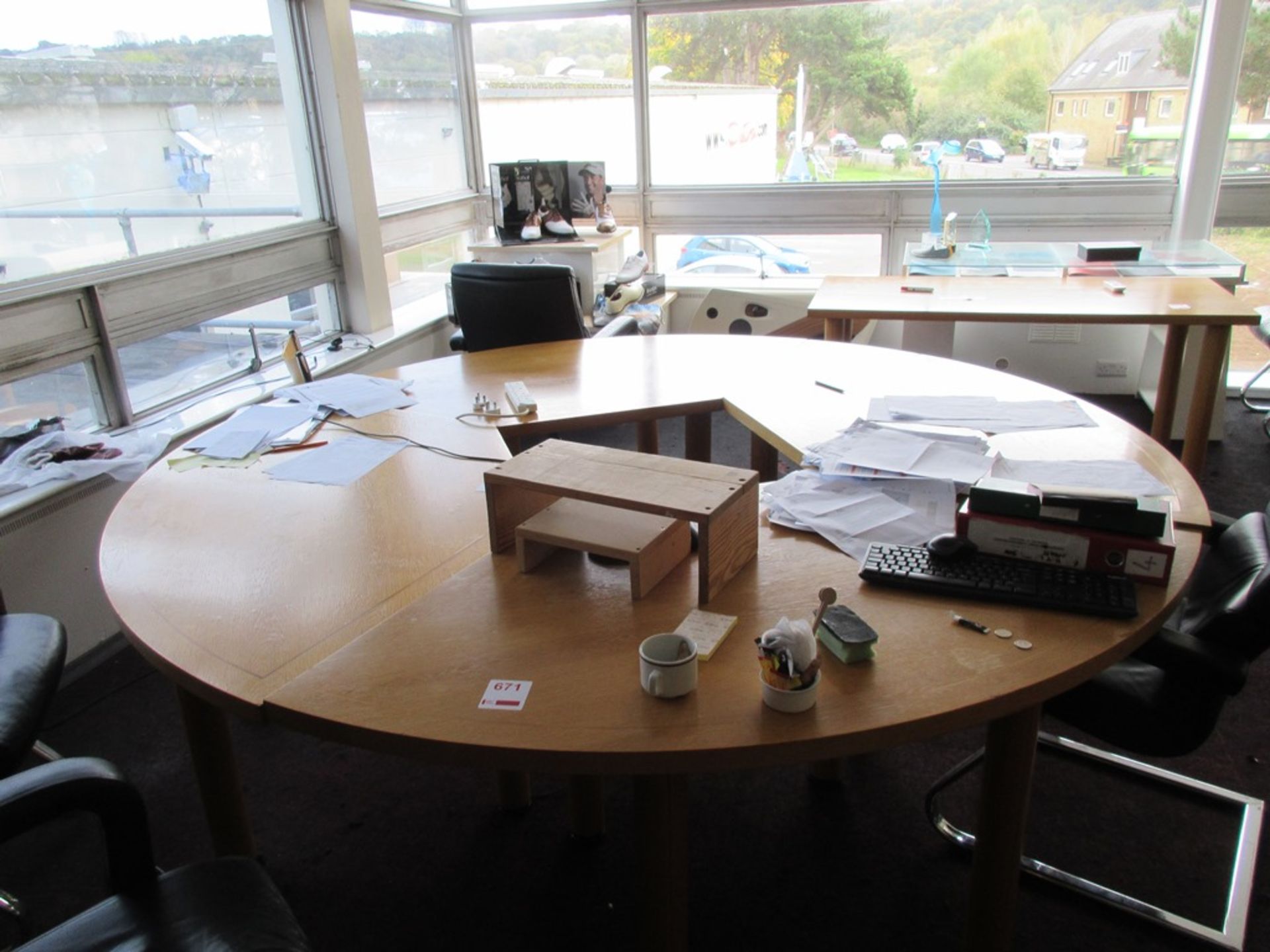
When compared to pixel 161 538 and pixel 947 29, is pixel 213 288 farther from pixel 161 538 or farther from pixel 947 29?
pixel 947 29

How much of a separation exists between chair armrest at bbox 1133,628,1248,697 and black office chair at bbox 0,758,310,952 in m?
1.31

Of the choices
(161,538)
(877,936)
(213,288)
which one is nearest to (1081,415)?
(877,936)

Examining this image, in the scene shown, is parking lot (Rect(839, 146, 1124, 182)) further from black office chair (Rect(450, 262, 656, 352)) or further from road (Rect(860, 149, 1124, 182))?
black office chair (Rect(450, 262, 656, 352))

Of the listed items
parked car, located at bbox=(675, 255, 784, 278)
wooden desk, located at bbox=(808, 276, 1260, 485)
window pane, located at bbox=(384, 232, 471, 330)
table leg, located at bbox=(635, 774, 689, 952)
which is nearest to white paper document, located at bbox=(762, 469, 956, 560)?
table leg, located at bbox=(635, 774, 689, 952)

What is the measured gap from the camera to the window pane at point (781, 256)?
16.9 feet

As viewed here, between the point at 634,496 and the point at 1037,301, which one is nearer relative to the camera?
the point at 634,496

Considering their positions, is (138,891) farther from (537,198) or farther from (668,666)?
(537,198)

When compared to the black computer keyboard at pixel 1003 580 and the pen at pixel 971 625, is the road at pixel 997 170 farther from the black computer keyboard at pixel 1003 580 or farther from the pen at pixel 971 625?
the pen at pixel 971 625

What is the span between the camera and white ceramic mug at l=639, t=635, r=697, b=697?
3.65 feet

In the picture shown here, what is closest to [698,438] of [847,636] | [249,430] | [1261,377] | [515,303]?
[515,303]

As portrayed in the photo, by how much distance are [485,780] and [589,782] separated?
38 centimetres

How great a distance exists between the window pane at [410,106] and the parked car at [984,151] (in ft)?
9.25

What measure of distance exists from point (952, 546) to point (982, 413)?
840 millimetres

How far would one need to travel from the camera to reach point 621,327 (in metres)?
3.83
